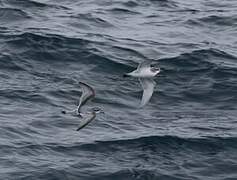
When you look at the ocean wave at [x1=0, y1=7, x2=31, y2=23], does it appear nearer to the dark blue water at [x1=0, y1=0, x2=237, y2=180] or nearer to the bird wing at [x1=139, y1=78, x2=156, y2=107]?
the dark blue water at [x1=0, y1=0, x2=237, y2=180]

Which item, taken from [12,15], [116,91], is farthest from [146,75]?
[12,15]

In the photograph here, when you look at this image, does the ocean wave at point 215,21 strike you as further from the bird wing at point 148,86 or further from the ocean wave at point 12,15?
the bird wing at point 148,86

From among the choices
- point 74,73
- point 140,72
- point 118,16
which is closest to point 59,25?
point 118,16

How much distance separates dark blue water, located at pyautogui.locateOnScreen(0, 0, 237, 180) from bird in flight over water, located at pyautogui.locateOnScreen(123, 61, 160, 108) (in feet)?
2.20

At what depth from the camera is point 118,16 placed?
97.1 ft

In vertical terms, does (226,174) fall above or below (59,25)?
below

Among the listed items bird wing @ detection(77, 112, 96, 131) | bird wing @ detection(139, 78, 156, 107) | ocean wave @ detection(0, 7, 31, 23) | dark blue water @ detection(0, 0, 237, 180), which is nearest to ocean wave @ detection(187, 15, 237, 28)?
dark blue water @ detection(0, 0, 237, 180)

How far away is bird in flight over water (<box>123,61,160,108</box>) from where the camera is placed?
19.1m

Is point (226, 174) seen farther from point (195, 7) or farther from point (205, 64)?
point (195, 7)

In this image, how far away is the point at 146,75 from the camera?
19.2m

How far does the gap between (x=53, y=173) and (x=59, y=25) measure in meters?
11.6

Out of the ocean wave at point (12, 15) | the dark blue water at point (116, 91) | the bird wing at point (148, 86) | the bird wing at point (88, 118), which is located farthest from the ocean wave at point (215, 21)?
the bird wing at point (88, 118)

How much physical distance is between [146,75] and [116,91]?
8.77 feet

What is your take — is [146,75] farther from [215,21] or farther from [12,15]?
[215,21]
